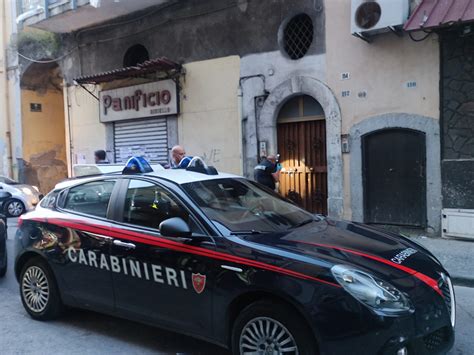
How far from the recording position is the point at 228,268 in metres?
3.46

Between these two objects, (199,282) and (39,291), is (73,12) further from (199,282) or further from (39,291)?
(199,282)

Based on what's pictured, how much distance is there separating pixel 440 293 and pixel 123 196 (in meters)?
2.74

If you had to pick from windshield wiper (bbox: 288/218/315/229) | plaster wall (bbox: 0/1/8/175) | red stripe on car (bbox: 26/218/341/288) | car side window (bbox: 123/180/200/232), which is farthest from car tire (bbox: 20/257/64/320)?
plaster wall (bbox: 0/1/8/175)

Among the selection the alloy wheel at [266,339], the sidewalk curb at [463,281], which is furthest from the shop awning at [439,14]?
the alloy wheel at [266,339]

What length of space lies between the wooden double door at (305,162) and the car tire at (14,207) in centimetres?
794

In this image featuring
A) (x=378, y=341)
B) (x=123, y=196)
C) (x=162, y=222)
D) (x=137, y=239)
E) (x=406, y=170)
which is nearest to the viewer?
(x=378, y=341)

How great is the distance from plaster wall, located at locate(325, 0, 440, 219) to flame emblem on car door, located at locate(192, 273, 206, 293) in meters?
6.38

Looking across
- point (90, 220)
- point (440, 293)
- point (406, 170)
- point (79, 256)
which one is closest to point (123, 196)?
point (90, 220)

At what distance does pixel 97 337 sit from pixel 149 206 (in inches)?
53.3

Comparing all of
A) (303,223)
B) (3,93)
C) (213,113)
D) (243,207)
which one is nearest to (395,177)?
(213,113)

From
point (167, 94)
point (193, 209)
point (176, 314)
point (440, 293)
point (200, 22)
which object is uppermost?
point (200, 22)

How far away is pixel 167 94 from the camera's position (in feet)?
40.1

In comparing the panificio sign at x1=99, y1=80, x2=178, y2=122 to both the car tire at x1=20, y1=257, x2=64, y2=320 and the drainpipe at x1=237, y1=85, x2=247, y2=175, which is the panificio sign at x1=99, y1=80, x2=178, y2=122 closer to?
the drainpipe at x1=237, y1=85, x2=247, y2=175

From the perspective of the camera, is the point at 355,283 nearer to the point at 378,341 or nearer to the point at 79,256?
the point at 378,341
